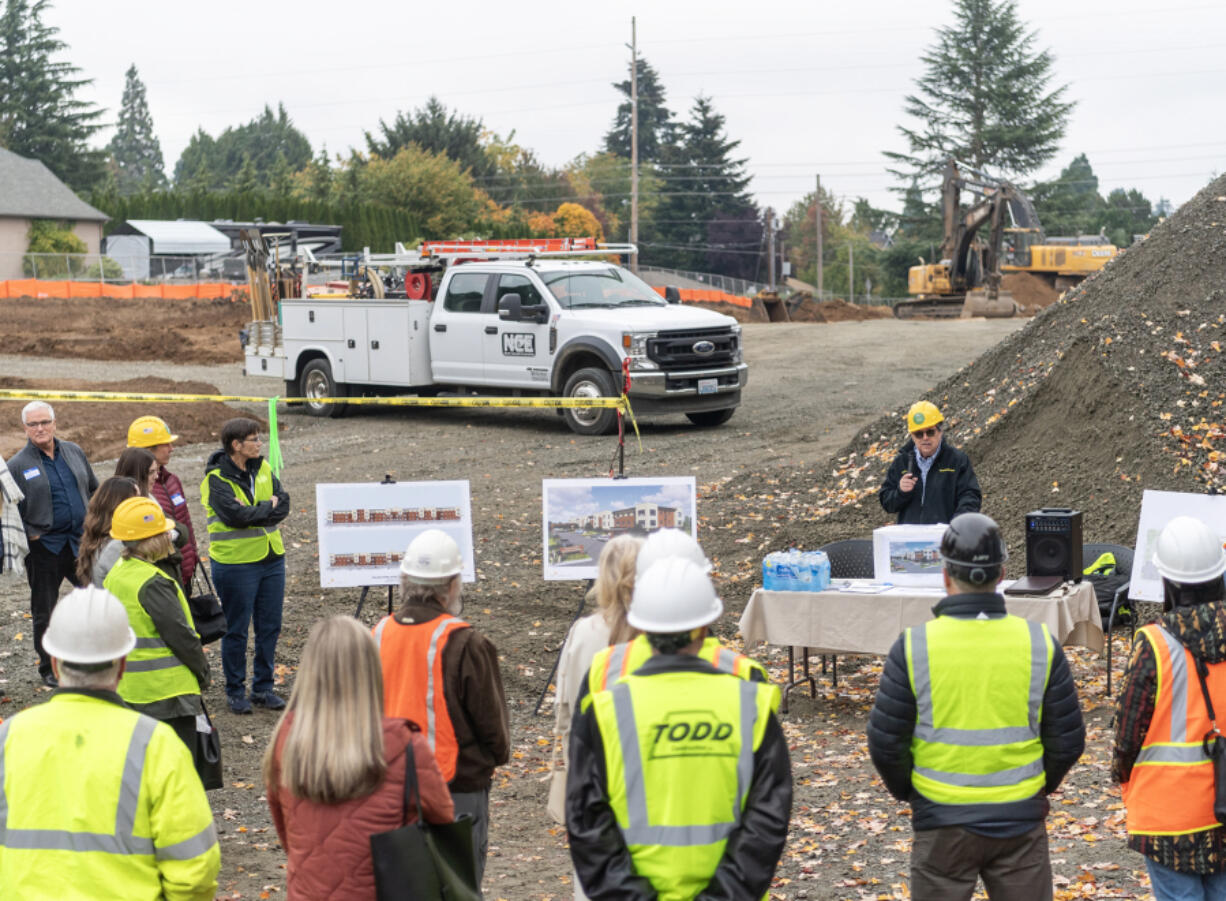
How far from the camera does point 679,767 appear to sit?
365 cm

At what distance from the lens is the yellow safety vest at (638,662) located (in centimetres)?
393

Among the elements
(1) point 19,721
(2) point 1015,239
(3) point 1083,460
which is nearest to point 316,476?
Result: (3) point 1083,460

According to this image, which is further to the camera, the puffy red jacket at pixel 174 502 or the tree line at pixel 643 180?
the tree line at pixel 643 180

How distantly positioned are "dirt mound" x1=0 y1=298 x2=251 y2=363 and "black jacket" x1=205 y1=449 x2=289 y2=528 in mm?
28499

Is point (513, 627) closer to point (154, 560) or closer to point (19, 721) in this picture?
point (154, 560)

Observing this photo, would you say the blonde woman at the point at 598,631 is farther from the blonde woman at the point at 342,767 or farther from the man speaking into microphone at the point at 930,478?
the man speaking into microphone at the point at 930,478

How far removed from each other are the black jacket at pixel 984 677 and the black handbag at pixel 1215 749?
373 mm

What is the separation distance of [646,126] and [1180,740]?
10070cm

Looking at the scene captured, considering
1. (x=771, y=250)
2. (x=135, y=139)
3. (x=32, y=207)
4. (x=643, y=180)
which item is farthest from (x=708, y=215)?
(x=135, y=139)

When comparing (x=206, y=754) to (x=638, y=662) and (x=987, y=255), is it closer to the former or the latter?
(x=638, y=662)

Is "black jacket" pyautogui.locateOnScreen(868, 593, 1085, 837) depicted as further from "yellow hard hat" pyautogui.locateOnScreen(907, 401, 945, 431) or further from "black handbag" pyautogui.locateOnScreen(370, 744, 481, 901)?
"yellow hard hat" pyautogui.locateOnScreen(907, 401, 945, 431)

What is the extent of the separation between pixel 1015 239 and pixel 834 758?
40.3m

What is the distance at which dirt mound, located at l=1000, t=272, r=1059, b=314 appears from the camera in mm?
45031

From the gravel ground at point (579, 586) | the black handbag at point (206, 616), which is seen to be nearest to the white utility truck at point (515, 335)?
the gravel ground at point (579, 586)
